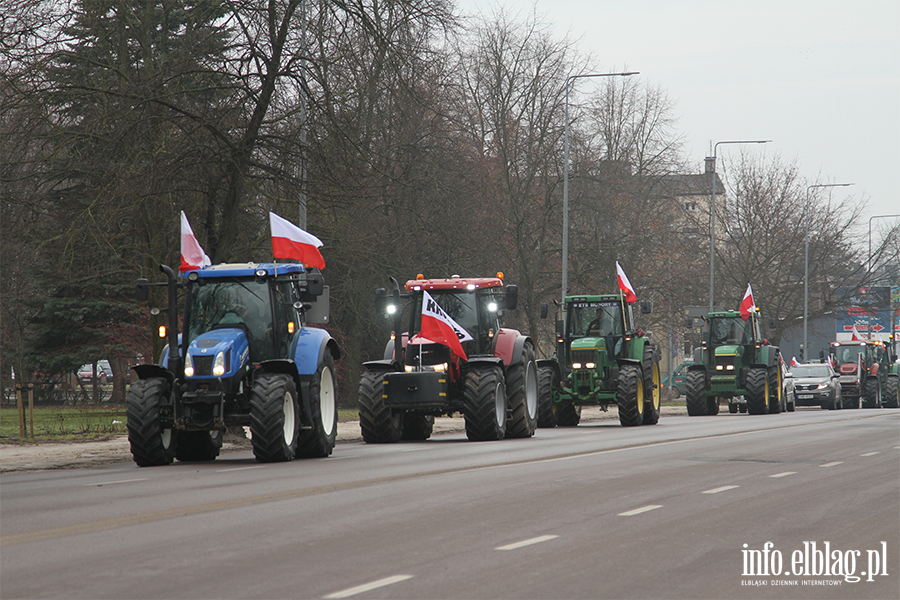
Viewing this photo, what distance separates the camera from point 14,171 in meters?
22.2

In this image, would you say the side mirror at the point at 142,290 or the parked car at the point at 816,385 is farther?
the parked car at the point at 816,385

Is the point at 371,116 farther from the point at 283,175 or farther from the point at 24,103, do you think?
the point at 24,103

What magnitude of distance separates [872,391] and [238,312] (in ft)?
132

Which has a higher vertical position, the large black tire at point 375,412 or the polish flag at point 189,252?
the polish flag at point 189,252

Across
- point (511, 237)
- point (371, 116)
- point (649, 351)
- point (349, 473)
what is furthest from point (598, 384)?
point (511, 237)

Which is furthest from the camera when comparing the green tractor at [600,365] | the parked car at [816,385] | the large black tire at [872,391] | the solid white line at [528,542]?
the large black tire at [872,391]

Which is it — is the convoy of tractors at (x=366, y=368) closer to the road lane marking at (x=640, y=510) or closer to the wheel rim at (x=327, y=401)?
the wheel rim at (x=327, y=401)

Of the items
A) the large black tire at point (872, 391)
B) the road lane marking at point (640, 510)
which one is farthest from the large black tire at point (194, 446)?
the large black tire at point (872, 391)

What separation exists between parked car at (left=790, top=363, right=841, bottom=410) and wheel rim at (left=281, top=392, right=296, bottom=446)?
32586 millimetres

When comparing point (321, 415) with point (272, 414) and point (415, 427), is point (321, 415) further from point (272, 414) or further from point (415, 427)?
point (415, 427)

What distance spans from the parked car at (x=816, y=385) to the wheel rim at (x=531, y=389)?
2517cm

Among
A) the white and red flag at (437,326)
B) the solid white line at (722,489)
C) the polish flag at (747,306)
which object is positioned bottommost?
the solid white line at (722,489)

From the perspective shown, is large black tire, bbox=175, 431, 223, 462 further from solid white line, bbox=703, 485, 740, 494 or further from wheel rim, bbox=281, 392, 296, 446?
solid white line, bbox=703, 485, 740, 494

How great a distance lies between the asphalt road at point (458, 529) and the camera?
6.96 metres
